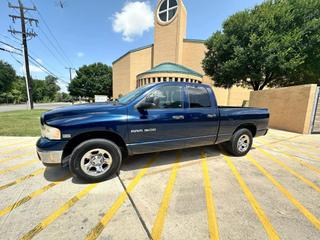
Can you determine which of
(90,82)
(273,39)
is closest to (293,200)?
(273,39)

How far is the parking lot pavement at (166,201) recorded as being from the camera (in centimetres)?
196

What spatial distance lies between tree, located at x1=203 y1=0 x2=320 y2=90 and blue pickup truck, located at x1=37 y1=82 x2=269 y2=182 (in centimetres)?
991

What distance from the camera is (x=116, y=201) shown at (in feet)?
8.23

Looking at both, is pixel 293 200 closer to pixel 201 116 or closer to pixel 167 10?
A: pixel 201 116

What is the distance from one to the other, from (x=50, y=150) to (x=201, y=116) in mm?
3052

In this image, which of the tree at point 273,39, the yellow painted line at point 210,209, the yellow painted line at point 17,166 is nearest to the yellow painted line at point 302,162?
the yellow painted line at point 210,209

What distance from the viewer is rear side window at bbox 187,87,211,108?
366 cm

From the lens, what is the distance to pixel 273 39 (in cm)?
1101

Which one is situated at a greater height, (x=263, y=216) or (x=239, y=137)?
(x=239, y=137)

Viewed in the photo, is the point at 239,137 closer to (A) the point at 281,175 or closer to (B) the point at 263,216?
(A) the point at 281,175

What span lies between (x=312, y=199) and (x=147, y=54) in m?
35.3

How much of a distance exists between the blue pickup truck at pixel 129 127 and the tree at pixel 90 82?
46541 millimetres

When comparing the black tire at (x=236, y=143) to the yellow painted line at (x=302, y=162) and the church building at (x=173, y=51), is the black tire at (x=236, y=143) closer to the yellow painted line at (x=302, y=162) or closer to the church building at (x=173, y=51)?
the yellow painted line at (x=302, y=162)

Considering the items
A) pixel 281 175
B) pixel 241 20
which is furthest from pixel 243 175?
pixel 241 20
